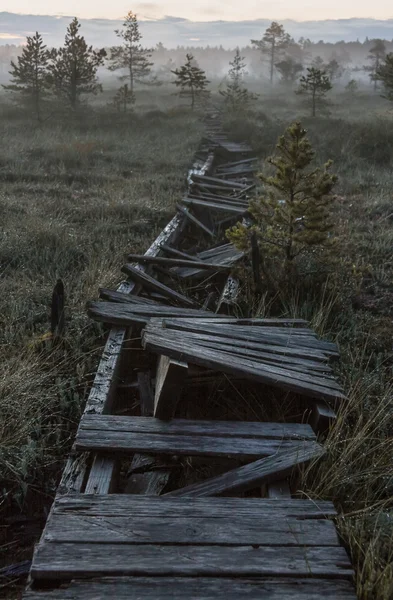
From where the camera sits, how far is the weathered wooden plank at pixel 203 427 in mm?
3525

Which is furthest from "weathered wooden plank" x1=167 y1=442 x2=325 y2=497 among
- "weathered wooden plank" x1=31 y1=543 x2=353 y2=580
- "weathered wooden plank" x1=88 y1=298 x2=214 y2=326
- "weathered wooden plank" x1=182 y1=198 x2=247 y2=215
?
"weathered wooden plank" x1=182 y1=198 x2=247 y2=215

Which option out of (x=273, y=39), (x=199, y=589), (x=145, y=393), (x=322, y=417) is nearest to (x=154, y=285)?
(x=145, y=393)

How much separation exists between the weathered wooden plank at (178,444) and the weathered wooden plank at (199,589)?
105 centimetres

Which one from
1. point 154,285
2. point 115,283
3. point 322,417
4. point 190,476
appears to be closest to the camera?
point 190,476

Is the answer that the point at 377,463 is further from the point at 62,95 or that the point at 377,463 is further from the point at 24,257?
the point at 62,95

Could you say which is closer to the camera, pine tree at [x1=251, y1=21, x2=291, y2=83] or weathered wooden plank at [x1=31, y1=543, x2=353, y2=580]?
weathered wooden plank at [x1=31, y1=543, x2=353, y2=580]

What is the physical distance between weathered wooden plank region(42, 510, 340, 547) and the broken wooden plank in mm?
3539

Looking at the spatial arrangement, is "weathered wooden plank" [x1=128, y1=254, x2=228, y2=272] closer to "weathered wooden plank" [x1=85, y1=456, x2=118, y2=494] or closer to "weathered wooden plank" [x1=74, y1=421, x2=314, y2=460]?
"weathered wooden plank" [x1=74, y1=421, x2=314, y2=460]

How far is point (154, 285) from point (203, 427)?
293cm

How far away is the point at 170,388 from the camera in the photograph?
11.7 feet

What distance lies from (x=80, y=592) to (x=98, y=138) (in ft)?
59.2

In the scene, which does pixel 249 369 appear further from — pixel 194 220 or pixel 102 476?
pixel 194 220

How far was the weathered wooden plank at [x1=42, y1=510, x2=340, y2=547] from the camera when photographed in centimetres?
251

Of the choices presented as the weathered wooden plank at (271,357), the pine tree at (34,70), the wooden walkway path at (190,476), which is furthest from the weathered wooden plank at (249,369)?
the pine tree at (34,70)
